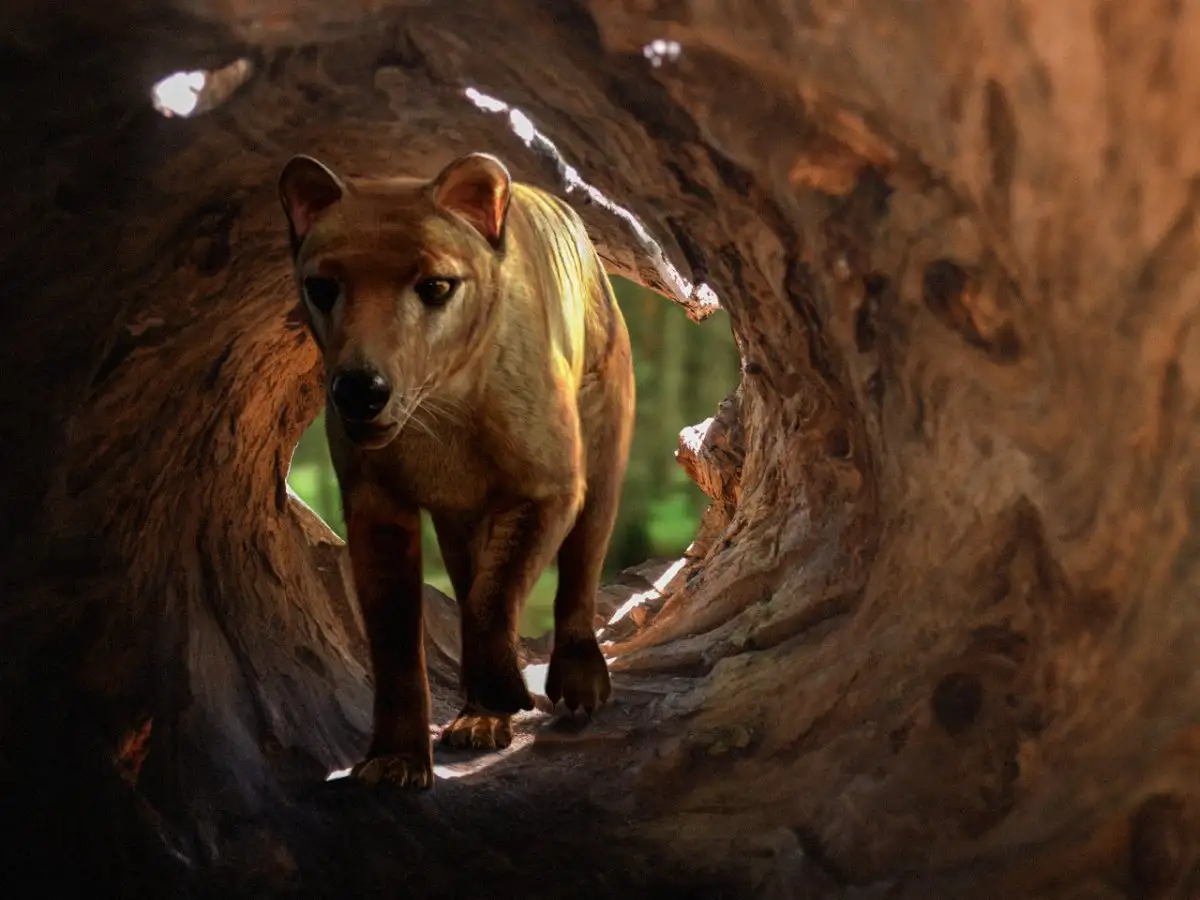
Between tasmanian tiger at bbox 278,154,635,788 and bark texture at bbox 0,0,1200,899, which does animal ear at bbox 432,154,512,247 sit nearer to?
tasmanian tiger at bbox 278,154,635,788

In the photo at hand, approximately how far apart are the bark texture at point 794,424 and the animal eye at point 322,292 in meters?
0.47

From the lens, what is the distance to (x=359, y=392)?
270 cm

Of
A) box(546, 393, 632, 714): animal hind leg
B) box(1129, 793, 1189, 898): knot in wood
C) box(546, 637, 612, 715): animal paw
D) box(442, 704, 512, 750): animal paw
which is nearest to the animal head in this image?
box(546, 393, 632, 714): animal hind leg

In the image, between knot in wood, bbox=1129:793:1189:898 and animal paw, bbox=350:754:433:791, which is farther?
animal paw, bbox=350:754:433:791

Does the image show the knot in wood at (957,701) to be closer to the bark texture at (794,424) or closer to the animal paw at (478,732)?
the bark texture at (794,424)

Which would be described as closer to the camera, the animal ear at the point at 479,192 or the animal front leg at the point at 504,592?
the animal ear at the point at 479,192

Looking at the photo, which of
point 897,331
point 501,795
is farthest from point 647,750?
point 897,331

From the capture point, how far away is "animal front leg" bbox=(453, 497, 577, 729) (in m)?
3.33

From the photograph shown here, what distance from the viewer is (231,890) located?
299 centimetres

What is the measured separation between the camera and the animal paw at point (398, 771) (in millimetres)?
3412

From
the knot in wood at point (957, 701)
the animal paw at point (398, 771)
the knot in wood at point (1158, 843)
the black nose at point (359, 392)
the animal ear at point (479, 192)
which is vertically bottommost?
the knot in wood at point (1158, 843)

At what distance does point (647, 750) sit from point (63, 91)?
2.33 m

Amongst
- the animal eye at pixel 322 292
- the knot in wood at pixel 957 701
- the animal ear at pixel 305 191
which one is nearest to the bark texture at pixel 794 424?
the knot in wood at pixel 957 701

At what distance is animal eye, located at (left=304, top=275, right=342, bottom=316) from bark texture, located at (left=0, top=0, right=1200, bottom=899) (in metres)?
0.47
